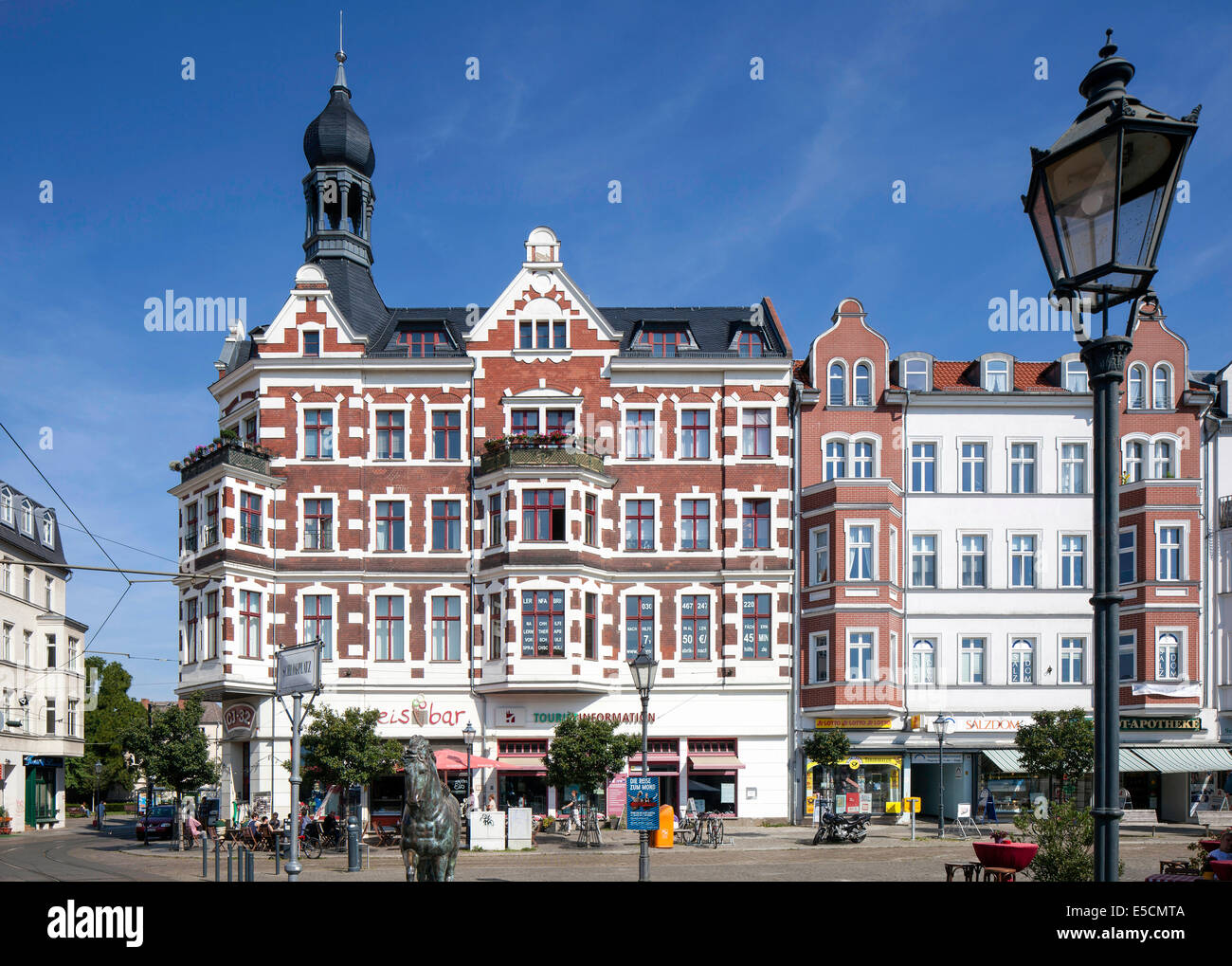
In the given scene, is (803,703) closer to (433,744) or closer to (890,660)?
(890,660)

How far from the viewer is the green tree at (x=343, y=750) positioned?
33.9 metres

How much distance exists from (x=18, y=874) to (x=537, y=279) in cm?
2675

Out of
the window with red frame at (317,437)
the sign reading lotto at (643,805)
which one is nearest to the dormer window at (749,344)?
the window with red frame at (317,437)

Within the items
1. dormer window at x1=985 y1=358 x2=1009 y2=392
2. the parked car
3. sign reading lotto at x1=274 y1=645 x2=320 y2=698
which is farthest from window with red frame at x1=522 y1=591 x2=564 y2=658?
dormer window at x1=985 y1=358 x2=1009 y2=392

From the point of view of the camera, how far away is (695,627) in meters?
42.1

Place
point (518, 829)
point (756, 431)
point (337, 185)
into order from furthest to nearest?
point (337, 185) → point (756, 431) → point (518, 829)

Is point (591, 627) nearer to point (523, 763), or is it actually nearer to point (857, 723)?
point (523, 763)

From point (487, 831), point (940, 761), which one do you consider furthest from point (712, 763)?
point (487, 831)

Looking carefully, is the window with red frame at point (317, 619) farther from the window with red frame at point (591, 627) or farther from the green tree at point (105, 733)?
the green tree at point (105, 733)

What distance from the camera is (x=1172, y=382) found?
4331cm

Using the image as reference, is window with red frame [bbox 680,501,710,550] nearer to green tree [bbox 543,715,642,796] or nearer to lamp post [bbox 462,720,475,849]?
green tree [bbox 543,715,642,796]

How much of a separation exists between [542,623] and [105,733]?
47.7 metres

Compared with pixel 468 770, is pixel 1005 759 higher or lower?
lower
